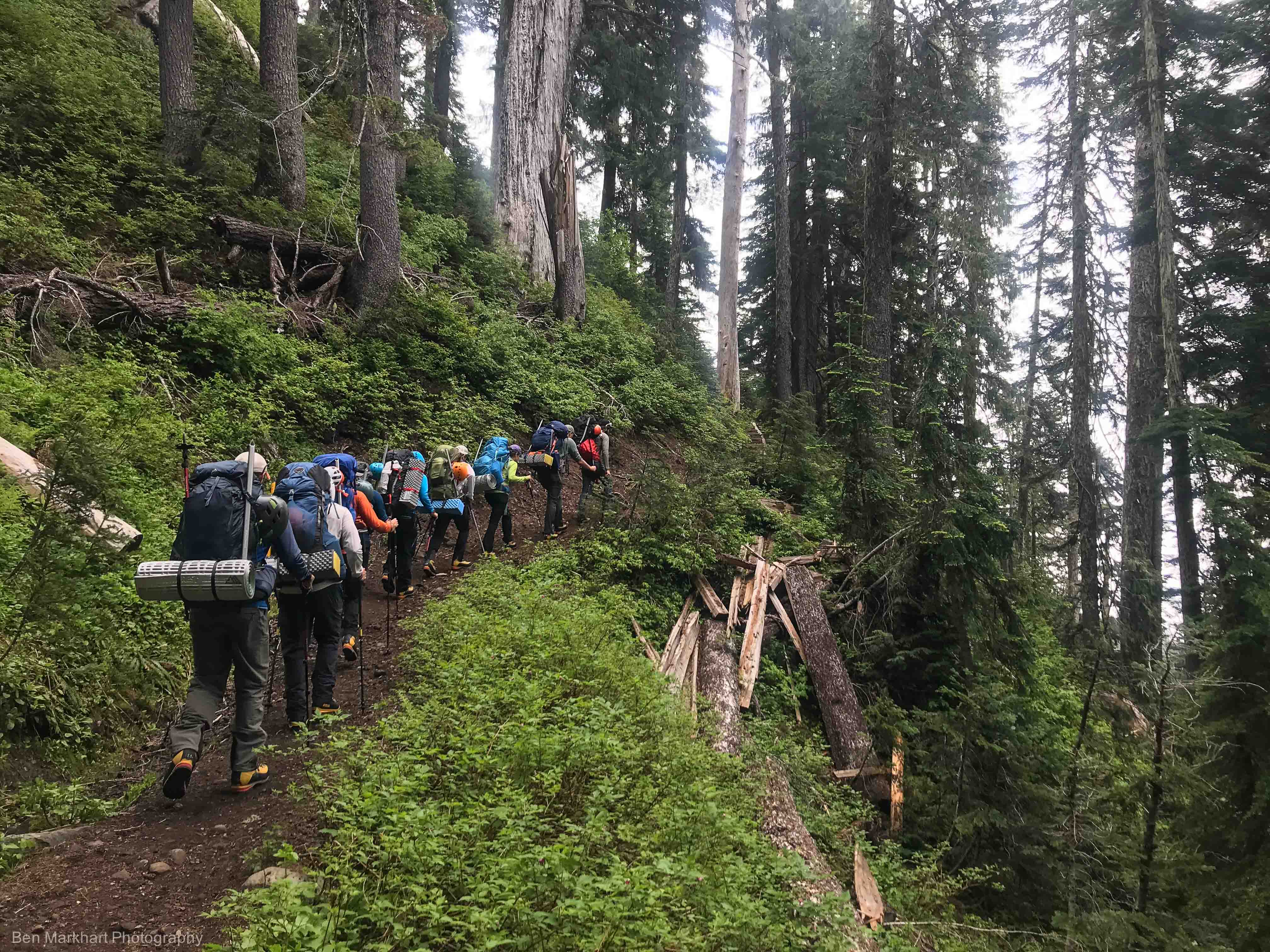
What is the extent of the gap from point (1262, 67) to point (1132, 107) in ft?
7.85

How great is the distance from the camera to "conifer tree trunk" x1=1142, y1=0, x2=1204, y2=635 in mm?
12375

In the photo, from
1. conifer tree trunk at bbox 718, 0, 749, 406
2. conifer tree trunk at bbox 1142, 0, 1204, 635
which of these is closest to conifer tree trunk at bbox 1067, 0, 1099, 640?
conifer tree trunk at bbox 1142, 0, 1204, 635

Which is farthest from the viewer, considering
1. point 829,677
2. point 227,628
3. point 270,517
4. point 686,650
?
point 829,677

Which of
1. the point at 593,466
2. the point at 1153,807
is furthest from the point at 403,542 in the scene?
the point at 1153,807

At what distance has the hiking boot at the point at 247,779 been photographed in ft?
15.4

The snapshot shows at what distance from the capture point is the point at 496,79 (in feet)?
90.0

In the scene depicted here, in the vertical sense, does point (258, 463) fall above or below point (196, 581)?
above

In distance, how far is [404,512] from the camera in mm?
8891

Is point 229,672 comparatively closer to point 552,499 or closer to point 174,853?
point 174,853

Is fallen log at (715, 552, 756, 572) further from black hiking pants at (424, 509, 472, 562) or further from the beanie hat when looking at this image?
the beanie hat

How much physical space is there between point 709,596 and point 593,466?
3486mm

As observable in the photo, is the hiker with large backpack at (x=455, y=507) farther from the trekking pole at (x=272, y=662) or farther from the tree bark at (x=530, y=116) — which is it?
the tree bark at (x=530, y=116)

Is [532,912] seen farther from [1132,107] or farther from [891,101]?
[1132,107]

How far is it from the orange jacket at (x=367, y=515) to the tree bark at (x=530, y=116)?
38.4ft
